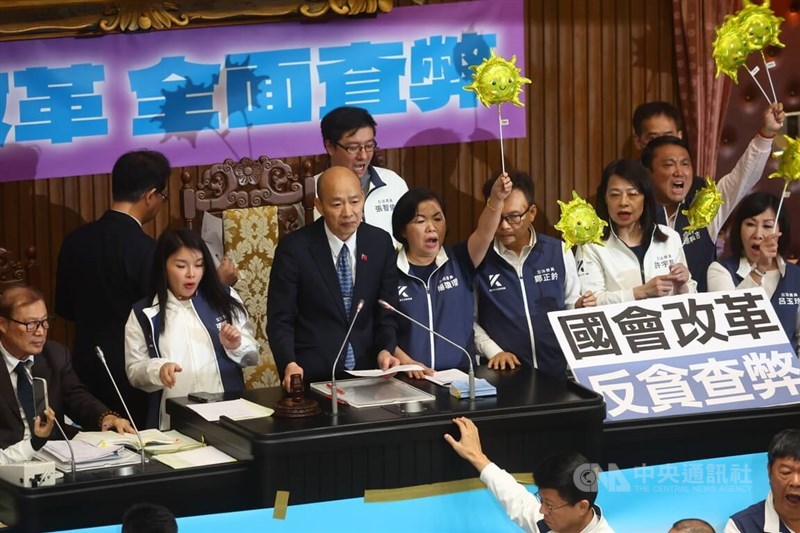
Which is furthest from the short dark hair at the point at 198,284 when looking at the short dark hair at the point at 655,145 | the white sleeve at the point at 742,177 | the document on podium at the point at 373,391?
the white sleeve at the point at 742,177

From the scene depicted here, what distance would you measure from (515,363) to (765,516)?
107 cm

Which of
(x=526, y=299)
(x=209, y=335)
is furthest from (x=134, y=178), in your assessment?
(x=526, y=299)

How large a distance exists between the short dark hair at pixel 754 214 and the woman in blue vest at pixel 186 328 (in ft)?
5.67

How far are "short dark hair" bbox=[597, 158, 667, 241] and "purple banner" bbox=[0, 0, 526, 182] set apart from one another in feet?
4.28

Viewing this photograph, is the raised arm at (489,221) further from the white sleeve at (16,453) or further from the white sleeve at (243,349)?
the white sleeve at (16,453)

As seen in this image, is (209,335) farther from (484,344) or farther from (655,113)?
(655,113)

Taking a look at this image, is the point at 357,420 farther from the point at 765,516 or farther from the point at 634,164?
the point at 634,164

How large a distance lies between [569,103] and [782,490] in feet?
9.49

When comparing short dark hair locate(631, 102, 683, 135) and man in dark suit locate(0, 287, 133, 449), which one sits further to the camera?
short dark hair locate(631, 102, 683, 135)

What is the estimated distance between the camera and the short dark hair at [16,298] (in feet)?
11.3

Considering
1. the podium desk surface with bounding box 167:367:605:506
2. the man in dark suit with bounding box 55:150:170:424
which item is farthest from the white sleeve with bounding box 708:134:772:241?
the man in dark suit with bounding box 55:150:170:424

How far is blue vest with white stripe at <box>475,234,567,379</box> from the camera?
419 centimetres

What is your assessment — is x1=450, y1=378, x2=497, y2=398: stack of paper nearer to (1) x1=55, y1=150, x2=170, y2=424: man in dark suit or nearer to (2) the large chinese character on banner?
(2) the large chinese character on banner

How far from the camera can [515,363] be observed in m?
4.04
